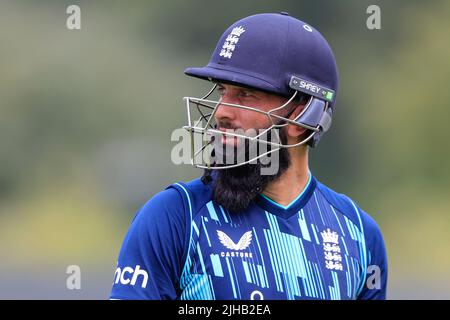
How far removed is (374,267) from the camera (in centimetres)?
326

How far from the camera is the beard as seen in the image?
310cm

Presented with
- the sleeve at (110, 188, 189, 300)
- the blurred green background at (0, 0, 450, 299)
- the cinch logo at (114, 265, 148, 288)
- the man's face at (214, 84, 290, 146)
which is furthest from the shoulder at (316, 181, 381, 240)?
the blurred green background at (0, 0, 450, 299)

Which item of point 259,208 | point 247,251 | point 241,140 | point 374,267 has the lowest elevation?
point 374,267

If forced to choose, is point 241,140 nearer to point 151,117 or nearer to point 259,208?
point 259,208

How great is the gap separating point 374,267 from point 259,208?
448 mm

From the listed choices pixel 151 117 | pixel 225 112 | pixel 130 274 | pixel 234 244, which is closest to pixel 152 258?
pixel 130 274

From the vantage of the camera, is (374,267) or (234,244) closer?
(234,244)

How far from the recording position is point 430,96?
9586mm

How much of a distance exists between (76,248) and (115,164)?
3.02 feet

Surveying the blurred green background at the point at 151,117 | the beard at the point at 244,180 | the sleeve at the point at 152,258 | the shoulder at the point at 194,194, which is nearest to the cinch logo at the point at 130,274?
the sleeve at the point at 152,258

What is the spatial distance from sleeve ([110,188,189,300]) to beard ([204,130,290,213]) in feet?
0.63
